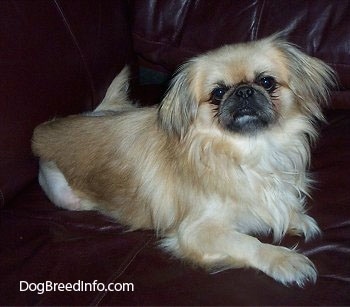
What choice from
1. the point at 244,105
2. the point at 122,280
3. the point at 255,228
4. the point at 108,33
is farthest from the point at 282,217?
the point at 108,33

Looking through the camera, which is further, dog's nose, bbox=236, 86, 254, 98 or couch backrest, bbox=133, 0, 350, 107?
couch backrest, bbox=133, 0, 350, 107

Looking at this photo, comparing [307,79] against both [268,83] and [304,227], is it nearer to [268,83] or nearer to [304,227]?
[268,83]

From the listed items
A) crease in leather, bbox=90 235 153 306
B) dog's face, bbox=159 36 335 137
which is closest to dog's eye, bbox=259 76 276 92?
dog's face, bbox=159 36 335 137

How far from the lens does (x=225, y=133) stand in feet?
5.01

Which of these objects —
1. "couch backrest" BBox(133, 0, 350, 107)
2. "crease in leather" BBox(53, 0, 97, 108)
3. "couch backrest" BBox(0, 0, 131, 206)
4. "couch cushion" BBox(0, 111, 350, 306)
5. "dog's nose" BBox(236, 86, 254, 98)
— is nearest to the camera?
"couch cushion" BBox(0, 111, 350, 306)

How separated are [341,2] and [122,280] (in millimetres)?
1486

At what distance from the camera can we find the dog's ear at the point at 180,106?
152cm

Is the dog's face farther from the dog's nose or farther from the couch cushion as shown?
the couch cushion

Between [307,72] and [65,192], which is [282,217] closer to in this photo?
[307,72]

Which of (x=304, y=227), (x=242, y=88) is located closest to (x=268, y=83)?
(x=242, y=88)

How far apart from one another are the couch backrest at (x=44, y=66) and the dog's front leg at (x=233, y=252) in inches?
24.4

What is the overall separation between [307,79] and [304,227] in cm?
45

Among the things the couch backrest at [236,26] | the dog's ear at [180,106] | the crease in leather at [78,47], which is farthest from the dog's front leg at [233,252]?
the couch backrest at [236,26]

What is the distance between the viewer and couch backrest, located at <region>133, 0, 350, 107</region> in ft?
6.83
